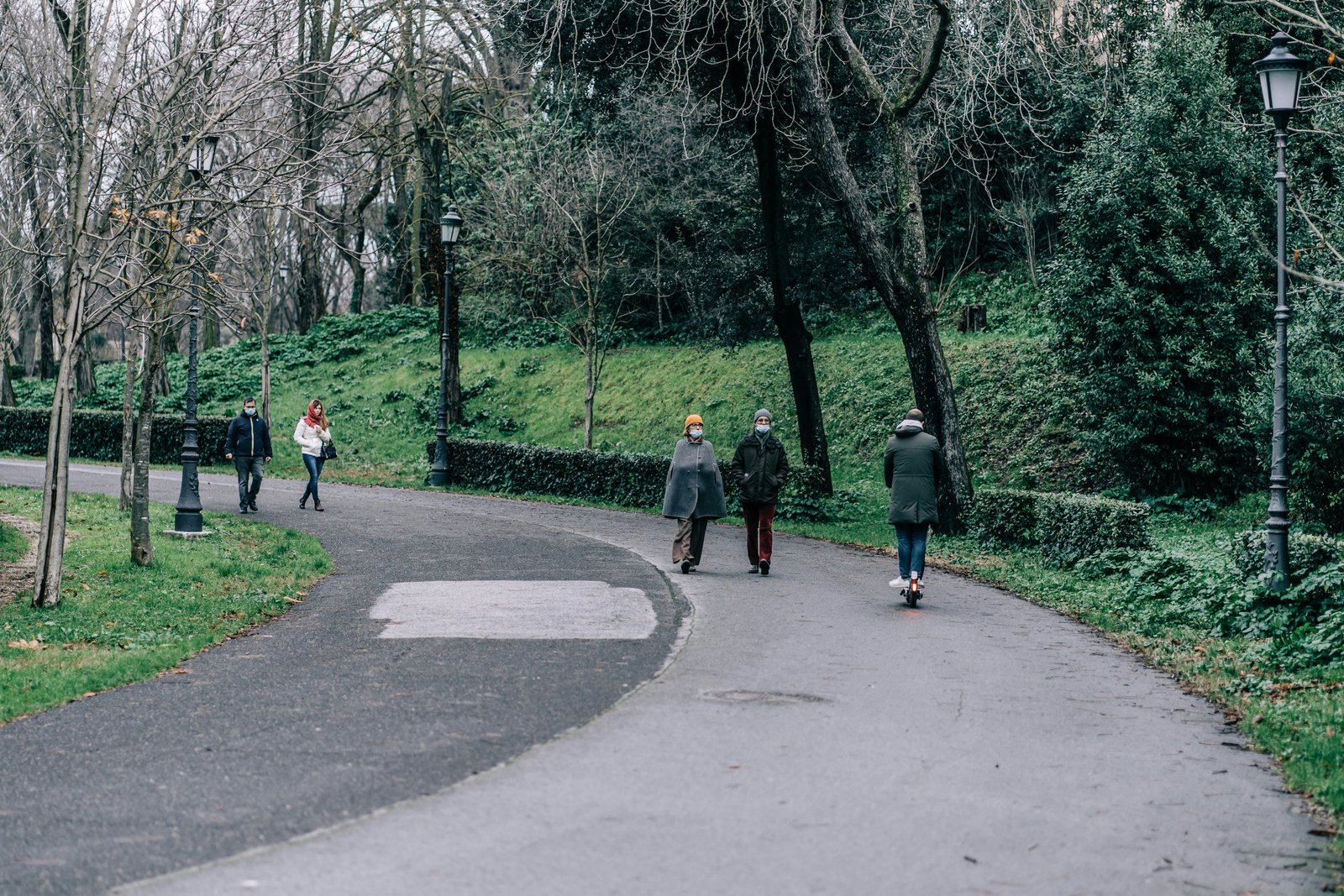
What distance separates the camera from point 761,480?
14.3 m

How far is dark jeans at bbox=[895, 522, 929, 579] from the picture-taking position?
40.0 ft

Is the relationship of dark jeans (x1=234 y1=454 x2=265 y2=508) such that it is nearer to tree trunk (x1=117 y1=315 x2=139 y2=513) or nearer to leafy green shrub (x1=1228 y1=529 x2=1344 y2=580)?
tree trunk (x1=117 y1=315 x2=139 y2=513)

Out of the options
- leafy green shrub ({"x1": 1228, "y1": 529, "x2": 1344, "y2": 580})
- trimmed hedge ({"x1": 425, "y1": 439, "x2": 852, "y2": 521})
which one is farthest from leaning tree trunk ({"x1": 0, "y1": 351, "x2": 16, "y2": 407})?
leafy green shrub ({"x1": 1228, "y1": 529, "x2": 1344, "y2": 580})

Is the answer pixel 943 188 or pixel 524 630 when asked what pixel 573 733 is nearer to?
pixel 524 630

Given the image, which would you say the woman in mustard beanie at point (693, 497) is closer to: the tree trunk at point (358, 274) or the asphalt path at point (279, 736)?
the asphalt path at point (279, 736)

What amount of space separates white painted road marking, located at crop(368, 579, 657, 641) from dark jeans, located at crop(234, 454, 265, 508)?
26.6ft

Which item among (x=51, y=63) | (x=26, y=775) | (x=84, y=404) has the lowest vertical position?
(x=26, y=775)

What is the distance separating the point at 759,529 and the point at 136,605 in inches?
266

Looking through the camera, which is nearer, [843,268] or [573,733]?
[573,733]

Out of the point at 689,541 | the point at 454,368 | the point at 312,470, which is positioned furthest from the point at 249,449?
the point at 454,368

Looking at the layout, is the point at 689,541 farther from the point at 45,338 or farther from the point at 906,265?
the point at 45,338

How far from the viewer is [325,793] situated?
567 cm

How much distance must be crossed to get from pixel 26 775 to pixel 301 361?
124 feet

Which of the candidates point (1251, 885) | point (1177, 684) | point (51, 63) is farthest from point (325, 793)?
point (51, 63)
